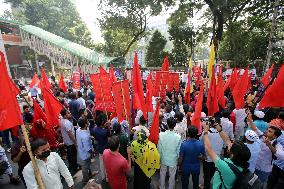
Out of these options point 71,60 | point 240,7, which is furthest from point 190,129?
point 71,60

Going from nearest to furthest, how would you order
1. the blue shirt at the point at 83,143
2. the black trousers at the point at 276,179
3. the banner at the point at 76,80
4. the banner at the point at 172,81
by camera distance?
the black trousers at the point at 276,179
the blue shirt at the point at 83,143
the banner at the point at 172,81
the banner at the point at 76,80

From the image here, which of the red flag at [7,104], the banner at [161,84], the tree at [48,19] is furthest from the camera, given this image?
the tree at [48,19]

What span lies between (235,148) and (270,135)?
1.65 metres

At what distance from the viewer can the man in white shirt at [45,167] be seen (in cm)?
313

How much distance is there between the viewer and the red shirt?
4.03 m

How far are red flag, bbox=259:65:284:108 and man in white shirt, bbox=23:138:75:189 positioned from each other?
360cm

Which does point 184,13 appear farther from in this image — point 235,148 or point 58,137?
point 235,148

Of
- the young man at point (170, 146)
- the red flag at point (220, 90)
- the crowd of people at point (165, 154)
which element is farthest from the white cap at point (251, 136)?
the red flag at point (220, 90)

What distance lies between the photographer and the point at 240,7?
806 inches

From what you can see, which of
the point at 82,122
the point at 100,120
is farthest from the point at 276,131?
the point at 82,122

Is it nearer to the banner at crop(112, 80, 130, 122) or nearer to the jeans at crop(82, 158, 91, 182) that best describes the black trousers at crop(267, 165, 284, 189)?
the banner at crop(112, 80, 130, 122)

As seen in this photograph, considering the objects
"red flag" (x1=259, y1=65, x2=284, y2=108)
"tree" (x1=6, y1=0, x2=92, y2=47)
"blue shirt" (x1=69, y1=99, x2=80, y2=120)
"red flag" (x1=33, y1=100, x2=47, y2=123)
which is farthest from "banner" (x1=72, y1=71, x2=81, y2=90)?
"tree" (x1=6, y1=0, x2=92, y2=47)

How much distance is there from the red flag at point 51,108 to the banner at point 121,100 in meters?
1.30

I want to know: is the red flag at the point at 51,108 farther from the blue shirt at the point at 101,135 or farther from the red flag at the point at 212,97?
the red flag at the point at 212,97
